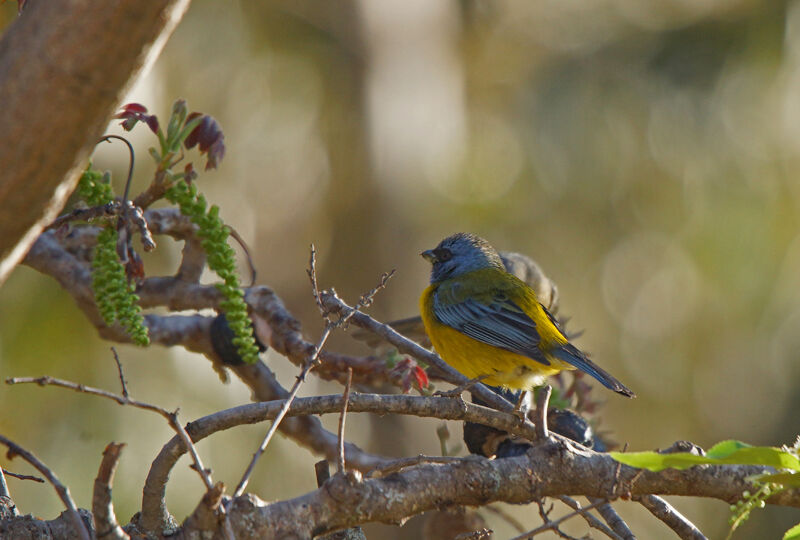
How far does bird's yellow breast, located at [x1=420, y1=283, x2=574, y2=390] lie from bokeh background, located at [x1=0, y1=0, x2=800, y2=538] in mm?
5050

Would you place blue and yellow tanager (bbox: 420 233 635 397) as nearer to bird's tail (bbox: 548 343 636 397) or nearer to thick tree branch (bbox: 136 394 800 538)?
bird's tail (bbox: 548 343 636 397)

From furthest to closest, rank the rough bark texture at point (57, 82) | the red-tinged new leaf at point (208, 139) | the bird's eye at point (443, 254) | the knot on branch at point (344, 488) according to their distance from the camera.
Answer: the bird's eye at point (443, 254), the red-tinged new leaf at point (208, 139), the knot on branch at point (344, 488), the rough bark texture at point (57, 82)

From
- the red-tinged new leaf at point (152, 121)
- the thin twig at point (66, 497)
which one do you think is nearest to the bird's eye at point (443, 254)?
the red-tinged new leaf at point (152, 121)

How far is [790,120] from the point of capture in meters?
14.3

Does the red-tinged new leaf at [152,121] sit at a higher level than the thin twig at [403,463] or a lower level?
higher

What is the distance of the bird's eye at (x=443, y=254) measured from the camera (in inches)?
217

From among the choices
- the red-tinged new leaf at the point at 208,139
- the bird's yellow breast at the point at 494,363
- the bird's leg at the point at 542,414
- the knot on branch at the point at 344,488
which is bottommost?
the knot on branch at the point at 344,488

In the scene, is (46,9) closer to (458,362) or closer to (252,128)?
(458,362)

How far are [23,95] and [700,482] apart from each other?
1986 mm

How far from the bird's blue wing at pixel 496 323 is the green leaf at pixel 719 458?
2.31 metres

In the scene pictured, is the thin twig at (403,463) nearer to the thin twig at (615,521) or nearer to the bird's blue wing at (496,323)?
the thin twig at (615,521)

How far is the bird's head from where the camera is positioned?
210 inches

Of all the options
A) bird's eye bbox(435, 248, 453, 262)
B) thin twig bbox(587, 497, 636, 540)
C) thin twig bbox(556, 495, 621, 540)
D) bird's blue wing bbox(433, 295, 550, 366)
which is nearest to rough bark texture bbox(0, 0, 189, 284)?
thin twig bbox(556, 495, 621, 540)

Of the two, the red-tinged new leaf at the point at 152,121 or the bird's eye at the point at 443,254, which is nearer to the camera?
the red-tinged new leaf at the point at 152,121
